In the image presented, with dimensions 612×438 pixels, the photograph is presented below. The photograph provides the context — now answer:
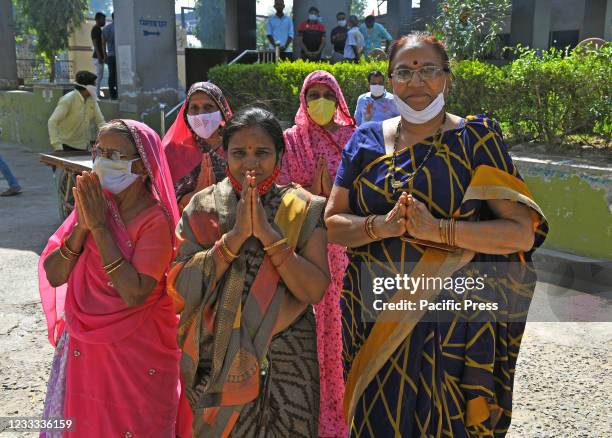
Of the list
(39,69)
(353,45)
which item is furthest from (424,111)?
(39,69)

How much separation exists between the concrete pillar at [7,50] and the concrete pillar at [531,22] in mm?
12801

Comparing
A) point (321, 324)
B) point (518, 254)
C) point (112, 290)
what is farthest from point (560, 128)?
point (112, 290)

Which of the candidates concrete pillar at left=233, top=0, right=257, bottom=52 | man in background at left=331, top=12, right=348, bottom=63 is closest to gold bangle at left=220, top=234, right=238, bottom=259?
man in background at left=331, top=12, right=348, bottom=63

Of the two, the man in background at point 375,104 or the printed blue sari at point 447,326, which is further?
the man in background at point 375,104

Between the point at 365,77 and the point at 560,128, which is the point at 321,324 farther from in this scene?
the point at 365,77

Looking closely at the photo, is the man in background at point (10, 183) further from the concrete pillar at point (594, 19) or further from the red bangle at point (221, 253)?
the concrete pillar at point (594, 19)

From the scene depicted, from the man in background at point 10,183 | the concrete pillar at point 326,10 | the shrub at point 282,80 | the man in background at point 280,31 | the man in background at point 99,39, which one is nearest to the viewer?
the shrub at point 282,80

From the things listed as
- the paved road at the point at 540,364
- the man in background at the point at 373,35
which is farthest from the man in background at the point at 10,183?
the man in background at the point at 373,35

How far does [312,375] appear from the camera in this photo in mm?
2191

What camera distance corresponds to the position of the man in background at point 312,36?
1300 cm

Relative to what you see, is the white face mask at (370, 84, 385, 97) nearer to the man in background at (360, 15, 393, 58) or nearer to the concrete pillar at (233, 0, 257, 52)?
the man in background at (360, 15, 393, 58)

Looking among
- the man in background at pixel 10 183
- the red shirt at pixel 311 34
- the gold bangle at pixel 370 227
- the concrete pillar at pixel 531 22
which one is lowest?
the man in background at pixel 10 183

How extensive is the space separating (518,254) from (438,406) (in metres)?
0.54

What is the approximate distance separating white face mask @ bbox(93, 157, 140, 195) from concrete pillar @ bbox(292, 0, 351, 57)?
1190cm
